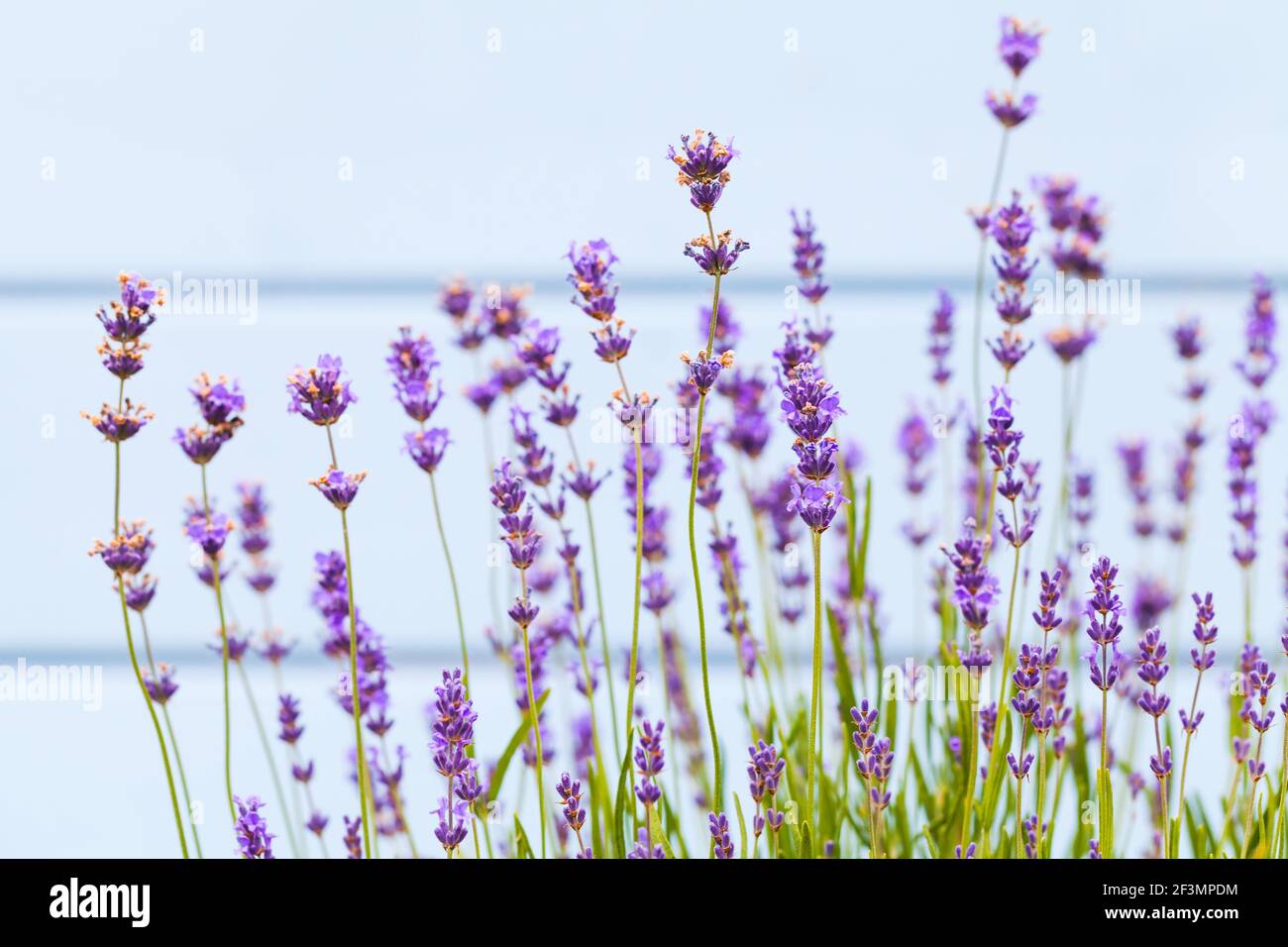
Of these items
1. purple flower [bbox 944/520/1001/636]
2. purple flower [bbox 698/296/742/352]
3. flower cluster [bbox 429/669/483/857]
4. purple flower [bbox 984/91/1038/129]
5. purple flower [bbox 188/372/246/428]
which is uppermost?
purple flower [bbox 984/91/1038/129]

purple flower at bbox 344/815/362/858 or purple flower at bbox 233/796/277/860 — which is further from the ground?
purple flower at bbox 233/796/277/860

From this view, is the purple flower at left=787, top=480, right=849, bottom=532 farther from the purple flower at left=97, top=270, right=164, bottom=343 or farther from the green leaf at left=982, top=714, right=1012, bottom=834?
the purple flower at left=97, top=270, right=164, bottom=343

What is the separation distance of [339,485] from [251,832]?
21cm

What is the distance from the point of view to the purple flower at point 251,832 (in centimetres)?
62

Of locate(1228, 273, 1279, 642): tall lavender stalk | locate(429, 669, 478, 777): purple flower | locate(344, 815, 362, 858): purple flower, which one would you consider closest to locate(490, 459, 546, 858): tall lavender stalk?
locate(429, 669, 478, 777): purple flower

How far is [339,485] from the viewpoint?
0.62 meters

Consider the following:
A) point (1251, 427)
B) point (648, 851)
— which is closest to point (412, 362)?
point (648, 851)

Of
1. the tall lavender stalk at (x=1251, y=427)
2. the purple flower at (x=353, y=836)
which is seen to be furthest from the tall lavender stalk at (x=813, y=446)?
the tall lavender stalk at (x=1251, y=427)

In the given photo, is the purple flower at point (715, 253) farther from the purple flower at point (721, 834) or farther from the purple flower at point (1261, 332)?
the purple flower at point (1261, 332)

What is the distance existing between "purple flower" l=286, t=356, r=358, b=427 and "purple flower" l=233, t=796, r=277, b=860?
0.23m

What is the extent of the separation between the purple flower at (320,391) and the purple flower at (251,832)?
0.23 m

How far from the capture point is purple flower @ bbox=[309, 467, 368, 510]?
0.61 meters
